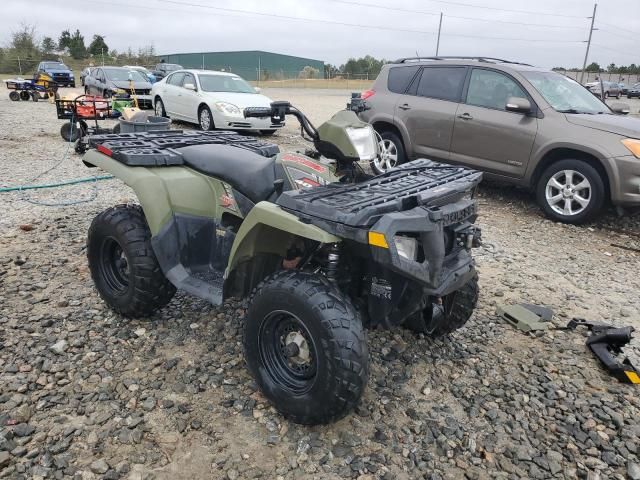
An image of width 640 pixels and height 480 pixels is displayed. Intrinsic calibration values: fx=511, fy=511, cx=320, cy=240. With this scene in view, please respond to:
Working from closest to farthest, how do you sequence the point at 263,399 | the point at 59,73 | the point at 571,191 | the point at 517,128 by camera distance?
the point at 263,399 < the point at 571,191 < the point at 517,128 < the point at 59,73

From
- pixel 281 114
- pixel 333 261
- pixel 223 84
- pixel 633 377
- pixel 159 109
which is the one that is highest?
pixel 223 84

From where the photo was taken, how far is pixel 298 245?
295cm

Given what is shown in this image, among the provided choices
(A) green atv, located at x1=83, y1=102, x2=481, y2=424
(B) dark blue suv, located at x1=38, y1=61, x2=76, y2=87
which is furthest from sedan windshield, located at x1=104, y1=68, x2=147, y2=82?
(A) green atv, located at x1=83, y1=102, x2=481, y2=424

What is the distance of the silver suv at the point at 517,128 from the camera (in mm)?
6016

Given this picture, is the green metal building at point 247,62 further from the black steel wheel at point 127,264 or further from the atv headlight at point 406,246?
the atv headlight at point 406,246

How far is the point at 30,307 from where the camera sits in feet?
12.3

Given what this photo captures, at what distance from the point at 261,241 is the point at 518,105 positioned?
192 inches

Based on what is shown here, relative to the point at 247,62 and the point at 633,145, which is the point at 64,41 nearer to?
the point at 247,62

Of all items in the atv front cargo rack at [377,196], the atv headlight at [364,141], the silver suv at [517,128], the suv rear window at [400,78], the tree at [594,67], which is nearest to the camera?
the atv front cargo rack at [377,196]

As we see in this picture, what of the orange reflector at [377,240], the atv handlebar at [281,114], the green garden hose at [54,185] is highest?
Result: the atv handlebar at [281,114]

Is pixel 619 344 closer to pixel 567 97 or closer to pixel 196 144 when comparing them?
pixel 196 144

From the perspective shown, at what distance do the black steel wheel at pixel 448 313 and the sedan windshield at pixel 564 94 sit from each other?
13.8 feet

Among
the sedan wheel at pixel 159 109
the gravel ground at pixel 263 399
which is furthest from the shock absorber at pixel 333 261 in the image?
the sedan wheel at pixel 159 109

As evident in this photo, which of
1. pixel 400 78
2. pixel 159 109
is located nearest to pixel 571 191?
pixel 400 78
